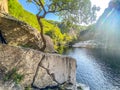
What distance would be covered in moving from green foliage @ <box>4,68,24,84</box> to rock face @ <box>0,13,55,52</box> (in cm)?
681

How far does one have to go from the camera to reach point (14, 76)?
71.7 feet

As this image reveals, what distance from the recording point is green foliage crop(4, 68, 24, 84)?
70.1 ft

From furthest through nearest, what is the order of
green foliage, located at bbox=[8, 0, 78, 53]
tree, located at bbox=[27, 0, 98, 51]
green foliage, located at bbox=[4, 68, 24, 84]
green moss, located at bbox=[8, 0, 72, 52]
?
green moss, located at bbox=[8, 0, 72, 52]
green foliage, located at bbox=[8, 0, 78, 53]
tree, located at bbox=[27, 0, 98, 51]
green foliage, located at bbox=[4, 68, 24, 84]

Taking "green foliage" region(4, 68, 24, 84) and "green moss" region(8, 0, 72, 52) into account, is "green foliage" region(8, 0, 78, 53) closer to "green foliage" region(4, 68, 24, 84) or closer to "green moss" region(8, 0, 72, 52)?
"green moss" region(8, 0, 72, 52)

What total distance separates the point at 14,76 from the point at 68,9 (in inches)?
466

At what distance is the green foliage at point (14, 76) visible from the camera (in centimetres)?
2136

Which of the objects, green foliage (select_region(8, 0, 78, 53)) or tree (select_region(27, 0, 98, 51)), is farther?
green foliage (select_region(8, 0, 78, 53))

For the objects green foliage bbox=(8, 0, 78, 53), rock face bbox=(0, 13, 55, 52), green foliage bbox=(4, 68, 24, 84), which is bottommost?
green foliage bbox=(4, 68, 24, 84)

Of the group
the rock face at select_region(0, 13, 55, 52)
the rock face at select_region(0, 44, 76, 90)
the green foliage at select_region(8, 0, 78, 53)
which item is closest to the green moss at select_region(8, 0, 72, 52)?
the green foliage at select_region(8, 0, 78, 53)

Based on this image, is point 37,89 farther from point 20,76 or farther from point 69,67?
point 69,67

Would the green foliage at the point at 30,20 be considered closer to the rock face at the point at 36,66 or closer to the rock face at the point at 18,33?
the rock face at the point at 18,33

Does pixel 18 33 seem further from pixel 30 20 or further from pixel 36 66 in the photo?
pixel 30 20

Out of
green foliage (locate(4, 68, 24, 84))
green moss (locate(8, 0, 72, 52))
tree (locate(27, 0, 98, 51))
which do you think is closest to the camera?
green foliage (locate(4, 68, 24, 84))

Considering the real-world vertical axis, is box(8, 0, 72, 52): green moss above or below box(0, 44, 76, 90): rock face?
above
